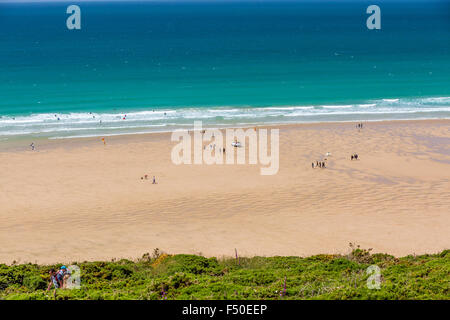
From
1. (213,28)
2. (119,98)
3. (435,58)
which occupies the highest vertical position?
(213,28)

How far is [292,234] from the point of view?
826 inches

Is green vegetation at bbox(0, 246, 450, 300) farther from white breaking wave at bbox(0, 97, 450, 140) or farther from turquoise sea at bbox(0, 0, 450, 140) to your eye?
turquoise sea at bbox(0, 0, 450, 140)

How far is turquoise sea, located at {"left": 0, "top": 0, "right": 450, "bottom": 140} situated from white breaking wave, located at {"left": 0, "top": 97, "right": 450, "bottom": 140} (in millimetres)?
100

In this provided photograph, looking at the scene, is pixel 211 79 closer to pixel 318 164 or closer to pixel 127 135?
pixel 127 135

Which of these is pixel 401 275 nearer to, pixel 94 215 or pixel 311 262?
pixel 311 262

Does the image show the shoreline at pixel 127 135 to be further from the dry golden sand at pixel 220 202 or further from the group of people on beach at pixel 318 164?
the group of people on beach at pixel 318 164

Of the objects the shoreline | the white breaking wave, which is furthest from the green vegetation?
the white breaking wave

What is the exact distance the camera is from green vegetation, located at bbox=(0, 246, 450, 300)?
10.4 m

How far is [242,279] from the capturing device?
1241cm

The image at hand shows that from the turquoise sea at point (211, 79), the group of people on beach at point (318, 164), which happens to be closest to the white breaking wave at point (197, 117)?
the turquoise sea at point (211, 79)

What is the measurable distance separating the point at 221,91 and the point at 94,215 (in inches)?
1435

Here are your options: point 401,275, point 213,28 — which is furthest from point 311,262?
point 213,28

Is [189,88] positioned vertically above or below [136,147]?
above

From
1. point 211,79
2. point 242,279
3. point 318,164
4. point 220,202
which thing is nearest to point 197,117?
point 211,79
